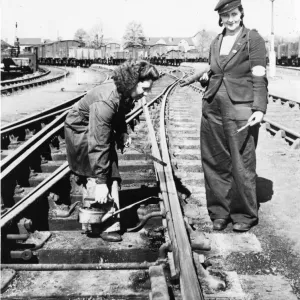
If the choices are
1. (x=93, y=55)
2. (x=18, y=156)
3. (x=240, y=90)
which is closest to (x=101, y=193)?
(x=240, y=90)

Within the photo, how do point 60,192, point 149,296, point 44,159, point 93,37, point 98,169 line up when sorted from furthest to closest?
1. point 93,37
2. point 44,159
3. point 60,192
4. point 98,169
5. point 149,296

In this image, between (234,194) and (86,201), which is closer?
(86,201)

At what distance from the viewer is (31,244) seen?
3.57 m

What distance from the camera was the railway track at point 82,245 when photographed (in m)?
2.77

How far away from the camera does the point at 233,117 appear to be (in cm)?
395

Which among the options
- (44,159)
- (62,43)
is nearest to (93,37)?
(62,43)

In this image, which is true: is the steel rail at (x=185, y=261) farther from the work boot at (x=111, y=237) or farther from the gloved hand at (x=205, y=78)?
the gloved hand at (x=205, y=78)

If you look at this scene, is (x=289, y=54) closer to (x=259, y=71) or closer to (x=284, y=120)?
(x=284, y=120)

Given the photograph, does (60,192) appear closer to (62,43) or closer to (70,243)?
(70,243)

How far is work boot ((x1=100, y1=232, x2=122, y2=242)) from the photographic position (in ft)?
11.8

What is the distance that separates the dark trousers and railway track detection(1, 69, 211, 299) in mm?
447

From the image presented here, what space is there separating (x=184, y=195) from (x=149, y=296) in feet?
7.73

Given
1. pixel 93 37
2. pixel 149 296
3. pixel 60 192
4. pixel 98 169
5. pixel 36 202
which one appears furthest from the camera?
pixel 93 37

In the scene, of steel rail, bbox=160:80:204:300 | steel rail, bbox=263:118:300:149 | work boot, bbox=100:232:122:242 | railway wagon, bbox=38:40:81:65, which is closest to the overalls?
steel rail, bbox=160:80:204:300
